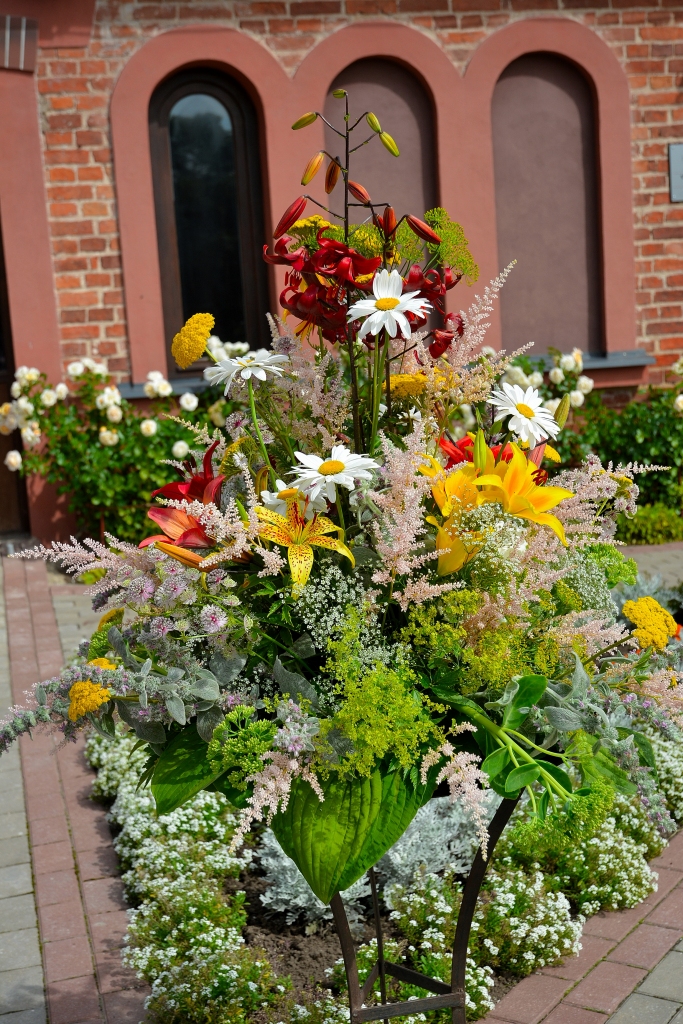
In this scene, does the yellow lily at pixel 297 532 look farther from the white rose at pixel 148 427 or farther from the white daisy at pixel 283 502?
the white rose at pixel 148 427

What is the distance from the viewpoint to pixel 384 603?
5.70ft

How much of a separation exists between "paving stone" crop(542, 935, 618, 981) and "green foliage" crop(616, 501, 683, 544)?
4.96 m

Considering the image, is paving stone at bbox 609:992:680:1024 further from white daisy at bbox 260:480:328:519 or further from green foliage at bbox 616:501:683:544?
green foliage at bbox 616:501:683:544

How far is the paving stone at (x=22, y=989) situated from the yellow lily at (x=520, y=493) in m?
1.95

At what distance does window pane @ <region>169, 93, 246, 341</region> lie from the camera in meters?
7.68

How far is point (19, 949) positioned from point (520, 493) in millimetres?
2182

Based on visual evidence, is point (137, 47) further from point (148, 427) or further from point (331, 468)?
point (331, 468)

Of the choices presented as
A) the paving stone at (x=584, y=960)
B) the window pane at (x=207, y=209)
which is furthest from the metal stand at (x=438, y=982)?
the window pane at (x=207, y=209)

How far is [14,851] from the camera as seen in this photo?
140 inches

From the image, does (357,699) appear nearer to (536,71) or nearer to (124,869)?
(124,869)

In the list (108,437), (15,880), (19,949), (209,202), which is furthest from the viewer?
(209,202)

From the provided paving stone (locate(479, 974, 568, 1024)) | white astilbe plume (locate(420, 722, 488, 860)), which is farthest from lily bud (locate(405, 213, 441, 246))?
paving stone (locate(479, 974, 568, 1024))

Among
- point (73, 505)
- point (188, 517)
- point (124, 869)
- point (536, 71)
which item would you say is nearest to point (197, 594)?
point (188, 517)

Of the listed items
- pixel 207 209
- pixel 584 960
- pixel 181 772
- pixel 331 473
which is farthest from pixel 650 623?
pixel 207 209
